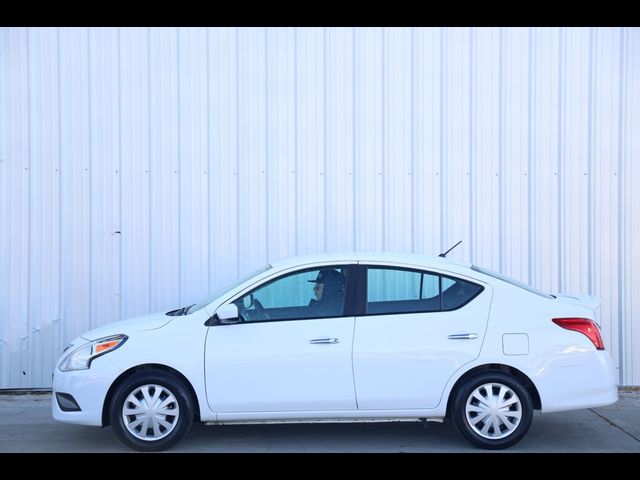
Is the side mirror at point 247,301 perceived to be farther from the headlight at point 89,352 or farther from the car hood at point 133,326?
the headlight at point 89,352

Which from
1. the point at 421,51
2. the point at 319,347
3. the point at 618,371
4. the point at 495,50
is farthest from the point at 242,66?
the point at 618,371

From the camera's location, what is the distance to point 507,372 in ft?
20.5

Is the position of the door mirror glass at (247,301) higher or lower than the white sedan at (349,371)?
higher

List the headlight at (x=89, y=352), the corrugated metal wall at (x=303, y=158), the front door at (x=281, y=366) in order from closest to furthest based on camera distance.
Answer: the front door at (x=281, y=366) → the headlight at (x=89, y=352) → the corrugated metal wall at (x=303, y=158)

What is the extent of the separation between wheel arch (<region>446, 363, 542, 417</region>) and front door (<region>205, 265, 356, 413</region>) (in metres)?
0.81

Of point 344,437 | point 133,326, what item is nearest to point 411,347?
point 344,437

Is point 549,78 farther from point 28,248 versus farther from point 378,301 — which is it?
Result: point 28,248

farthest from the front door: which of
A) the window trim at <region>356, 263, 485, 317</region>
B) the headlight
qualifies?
the headlight

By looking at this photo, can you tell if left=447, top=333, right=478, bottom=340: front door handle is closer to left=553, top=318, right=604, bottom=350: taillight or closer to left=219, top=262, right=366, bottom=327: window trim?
left=553, top=318, right=604, bottom=350: taillight

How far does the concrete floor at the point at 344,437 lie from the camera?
6.43 metres

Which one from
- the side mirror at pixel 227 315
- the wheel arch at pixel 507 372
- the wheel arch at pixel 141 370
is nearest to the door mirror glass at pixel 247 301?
the side mirror at pixel 227 315

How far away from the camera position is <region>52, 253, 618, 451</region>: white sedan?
618 cm

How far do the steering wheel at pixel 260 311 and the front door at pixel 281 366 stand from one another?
74mm

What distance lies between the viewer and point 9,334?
8938 mm
